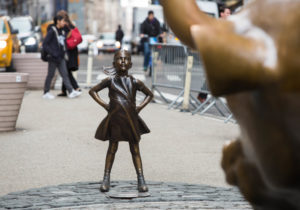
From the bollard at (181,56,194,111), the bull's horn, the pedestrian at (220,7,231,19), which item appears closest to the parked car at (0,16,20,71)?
A: the bollard at (181,56,194,111)

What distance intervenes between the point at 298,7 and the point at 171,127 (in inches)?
326

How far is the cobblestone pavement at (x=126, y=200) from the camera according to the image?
5.13m

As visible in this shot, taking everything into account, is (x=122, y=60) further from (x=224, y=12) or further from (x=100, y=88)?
(x=224, y=12)

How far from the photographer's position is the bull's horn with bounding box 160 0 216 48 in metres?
1.81

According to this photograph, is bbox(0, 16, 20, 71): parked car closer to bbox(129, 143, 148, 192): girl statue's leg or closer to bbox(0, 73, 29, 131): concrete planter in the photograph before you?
bbox(0, 73, 29, 131): concrete planter

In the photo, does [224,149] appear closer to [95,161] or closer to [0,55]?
[95,161]

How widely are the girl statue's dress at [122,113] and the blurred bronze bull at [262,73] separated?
336 cm

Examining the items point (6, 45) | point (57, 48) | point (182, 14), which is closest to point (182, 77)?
point (57, 48)

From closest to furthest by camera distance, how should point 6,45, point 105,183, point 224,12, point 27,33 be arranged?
point 105,183
point 224,12
point 6,45
point 27,33

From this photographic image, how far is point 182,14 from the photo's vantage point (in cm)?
182

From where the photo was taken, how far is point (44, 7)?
64.0m

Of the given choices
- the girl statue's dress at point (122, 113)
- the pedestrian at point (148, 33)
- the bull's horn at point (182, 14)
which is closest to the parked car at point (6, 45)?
the pedestrian at point (148, 33)

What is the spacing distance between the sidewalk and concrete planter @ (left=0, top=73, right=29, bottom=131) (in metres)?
0.19

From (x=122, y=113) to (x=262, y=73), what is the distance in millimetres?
3662
